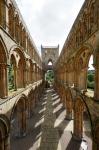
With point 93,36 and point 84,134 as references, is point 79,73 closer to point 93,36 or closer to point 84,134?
point 93,36

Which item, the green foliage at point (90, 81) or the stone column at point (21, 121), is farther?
the green foliage at point (90, 81)

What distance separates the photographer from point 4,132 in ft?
26.0

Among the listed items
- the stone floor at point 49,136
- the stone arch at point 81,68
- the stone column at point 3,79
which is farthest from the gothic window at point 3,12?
the stone floor at point 49,136

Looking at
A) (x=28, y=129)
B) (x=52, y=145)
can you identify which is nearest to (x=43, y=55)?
(x=28, y=129)

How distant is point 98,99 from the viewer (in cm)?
752

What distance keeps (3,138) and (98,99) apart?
500 cm

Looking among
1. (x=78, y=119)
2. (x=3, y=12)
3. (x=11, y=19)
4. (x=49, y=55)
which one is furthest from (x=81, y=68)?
(x=49, y=55)

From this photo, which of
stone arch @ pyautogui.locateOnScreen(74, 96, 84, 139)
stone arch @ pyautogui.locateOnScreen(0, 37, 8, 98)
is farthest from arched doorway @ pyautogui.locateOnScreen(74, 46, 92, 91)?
stone arch @ pyautogui.locateOnScreen(0, 37, 8, 98)

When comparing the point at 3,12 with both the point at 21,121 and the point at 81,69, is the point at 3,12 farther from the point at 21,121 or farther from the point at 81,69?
the point at 21,121

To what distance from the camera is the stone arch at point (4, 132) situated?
7627 millimetres

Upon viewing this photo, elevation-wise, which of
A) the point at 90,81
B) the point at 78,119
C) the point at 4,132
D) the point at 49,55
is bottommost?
the point at 78,119

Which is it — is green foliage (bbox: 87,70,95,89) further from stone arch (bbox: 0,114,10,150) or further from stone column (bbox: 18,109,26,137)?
stone arch (bbox: 0,114,10,150)

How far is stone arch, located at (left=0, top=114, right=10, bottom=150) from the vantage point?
7.63m

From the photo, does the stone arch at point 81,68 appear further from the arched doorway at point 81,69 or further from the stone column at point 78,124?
the stone column at point 78,124
